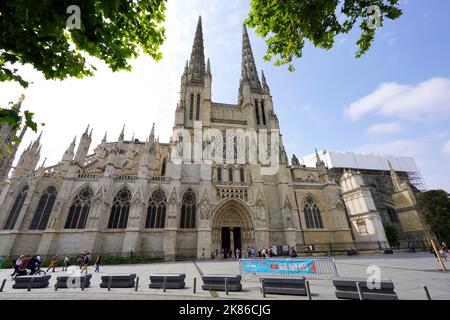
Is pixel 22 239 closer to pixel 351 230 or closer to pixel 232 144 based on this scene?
pixel 232 144

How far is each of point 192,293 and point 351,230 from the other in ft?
82.8

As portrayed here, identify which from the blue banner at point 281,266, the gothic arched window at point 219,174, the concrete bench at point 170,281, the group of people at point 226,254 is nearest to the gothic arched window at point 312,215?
the group of people at point 226,254

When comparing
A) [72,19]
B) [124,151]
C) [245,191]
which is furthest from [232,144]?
[72,19]

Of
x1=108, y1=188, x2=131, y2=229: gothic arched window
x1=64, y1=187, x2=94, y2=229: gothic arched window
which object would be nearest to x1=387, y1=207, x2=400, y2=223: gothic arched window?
x1=108, y1=188, x2=131, y2=229: gothic arched window

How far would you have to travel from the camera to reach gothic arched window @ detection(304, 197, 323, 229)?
2408 cm

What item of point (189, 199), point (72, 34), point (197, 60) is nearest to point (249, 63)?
point (197, 60)

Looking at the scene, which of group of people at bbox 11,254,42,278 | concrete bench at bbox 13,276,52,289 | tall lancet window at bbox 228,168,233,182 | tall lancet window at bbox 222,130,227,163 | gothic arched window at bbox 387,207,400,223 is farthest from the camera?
gothic arched window at bbox 387,207,400,223

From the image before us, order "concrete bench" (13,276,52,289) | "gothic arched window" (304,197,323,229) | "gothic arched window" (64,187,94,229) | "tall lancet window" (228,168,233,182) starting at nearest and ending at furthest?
"concrete bench" (13,276,52,289), "gothic arched window" (64,187,94,229), "gothic arched window" (304,197,323,229), "tall lancet window" (228,168,233,182)

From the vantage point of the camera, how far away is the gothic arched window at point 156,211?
20.8 meters

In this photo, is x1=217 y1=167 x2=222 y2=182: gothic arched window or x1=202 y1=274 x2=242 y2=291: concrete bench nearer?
x1=202 y1=274 x2=242 y2=291: concrete bench

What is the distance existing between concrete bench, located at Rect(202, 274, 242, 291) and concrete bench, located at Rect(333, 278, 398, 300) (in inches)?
119

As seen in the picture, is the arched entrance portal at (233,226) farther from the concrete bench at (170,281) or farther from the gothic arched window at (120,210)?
the concrete bench at (170,281)

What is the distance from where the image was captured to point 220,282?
6707 mm

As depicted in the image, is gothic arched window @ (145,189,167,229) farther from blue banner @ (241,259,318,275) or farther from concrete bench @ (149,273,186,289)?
A: concrete bench @ (149,273,186,289)
